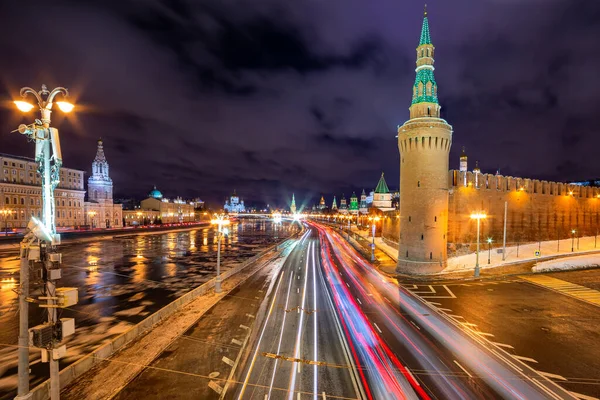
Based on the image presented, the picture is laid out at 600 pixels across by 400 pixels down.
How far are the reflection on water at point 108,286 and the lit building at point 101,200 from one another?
55.2 m

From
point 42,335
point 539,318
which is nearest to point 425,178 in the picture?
point 539,318

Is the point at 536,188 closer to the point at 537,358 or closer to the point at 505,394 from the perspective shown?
the point at 537,358

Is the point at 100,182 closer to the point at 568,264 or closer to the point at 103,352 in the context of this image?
the point at 103,352

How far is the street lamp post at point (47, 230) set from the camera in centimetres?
755

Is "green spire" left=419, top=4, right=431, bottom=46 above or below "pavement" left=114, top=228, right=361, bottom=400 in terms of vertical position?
above

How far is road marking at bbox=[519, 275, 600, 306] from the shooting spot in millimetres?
23684

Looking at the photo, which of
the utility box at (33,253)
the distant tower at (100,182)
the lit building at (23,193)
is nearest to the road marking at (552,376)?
the utility box at (33,253)

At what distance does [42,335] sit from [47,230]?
2.64 metres

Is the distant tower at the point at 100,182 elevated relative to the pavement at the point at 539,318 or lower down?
elevated

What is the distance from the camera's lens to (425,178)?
33844 mm

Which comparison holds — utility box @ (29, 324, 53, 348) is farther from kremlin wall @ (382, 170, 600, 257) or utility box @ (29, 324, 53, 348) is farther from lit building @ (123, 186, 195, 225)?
lit building @ (123, 186, 195, 225)

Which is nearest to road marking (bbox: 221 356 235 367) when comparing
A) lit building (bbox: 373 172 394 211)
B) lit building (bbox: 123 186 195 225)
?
lit building (bbox: 373 172 394 211)

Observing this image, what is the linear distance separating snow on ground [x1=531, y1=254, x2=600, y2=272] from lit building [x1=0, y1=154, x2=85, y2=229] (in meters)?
89.3

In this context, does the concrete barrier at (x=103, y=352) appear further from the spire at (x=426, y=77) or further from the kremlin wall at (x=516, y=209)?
the spire at (x=426, y=77)
